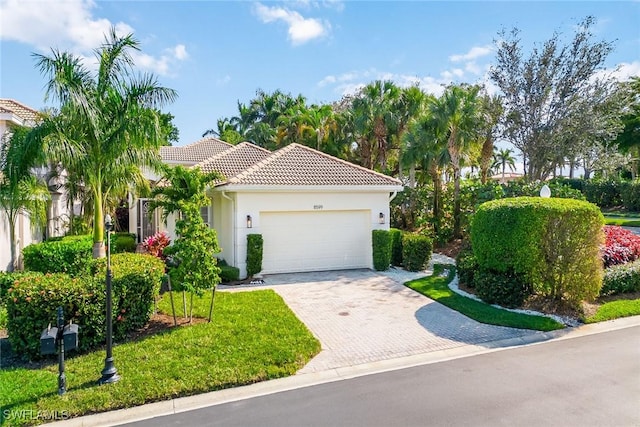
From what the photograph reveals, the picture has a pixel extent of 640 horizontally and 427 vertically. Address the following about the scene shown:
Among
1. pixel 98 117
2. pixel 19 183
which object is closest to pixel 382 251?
pixel 98 117

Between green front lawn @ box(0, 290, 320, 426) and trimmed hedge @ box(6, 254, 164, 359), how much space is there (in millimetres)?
436

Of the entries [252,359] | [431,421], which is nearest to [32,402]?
[252,359]

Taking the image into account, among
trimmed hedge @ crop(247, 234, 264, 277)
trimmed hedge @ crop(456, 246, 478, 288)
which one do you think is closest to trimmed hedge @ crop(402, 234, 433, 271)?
Result: trimmed hedge @ crop(456, 246, 478, 288)

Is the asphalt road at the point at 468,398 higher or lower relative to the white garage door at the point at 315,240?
lower

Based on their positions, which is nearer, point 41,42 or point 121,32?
point 41,42

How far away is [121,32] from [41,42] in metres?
1.95

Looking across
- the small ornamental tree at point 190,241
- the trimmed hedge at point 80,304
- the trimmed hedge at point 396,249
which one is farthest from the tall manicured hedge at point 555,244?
the trimmed hedge at point 80,304

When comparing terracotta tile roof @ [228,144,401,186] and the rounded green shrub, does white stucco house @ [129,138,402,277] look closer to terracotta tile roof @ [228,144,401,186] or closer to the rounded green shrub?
terracotta tile roof @ [228,144,401,186]

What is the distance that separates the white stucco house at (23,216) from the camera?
39.4 feet

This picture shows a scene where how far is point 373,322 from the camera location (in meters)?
8.77

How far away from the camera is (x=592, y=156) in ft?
65.5

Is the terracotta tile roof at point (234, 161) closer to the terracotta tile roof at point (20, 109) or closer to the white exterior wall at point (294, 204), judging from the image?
the white exterior wall at point (294, 204)

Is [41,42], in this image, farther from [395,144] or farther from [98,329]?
[395,144]

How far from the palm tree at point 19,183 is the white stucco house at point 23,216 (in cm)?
40
